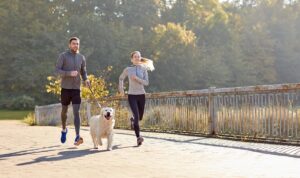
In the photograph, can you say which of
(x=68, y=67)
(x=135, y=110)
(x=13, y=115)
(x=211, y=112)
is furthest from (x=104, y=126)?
(x=13, y=115)

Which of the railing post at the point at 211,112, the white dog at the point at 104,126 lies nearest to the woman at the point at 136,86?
the white dog at the point at 104,126

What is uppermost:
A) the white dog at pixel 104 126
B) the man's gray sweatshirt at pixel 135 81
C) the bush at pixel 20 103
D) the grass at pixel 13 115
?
the bush at pixel 20 103

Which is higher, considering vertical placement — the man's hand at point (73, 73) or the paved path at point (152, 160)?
the man's hand at point (73, 73)

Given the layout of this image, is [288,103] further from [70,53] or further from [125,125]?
[125,125]

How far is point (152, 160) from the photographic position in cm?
739

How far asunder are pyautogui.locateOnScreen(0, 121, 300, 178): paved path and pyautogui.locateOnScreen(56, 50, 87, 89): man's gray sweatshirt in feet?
3.75

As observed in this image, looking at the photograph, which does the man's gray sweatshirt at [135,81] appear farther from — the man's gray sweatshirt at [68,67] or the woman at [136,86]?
the man's gray sweatshirt at [68,67]

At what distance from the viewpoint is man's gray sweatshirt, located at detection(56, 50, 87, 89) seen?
9508mm

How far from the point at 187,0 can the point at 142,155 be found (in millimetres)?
58680

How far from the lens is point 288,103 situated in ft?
32.2

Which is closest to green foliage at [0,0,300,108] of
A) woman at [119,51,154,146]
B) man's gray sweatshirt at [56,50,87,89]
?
woman at [119,51,154,146]

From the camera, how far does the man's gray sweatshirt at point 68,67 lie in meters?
9.51

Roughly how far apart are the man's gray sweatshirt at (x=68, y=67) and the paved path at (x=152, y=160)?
114cm

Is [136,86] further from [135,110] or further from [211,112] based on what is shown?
[211,112]
